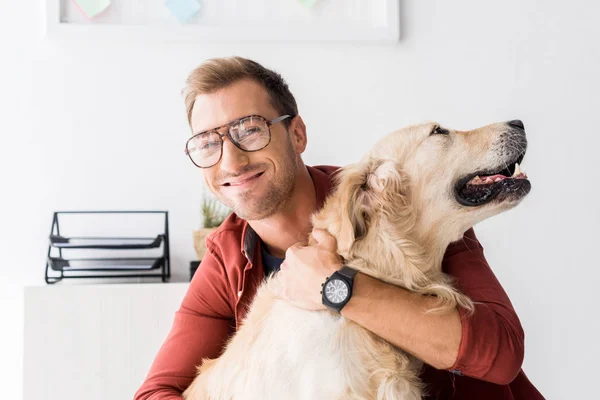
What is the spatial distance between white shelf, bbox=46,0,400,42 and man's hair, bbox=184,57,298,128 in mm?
793

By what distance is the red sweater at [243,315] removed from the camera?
1305 millimetres

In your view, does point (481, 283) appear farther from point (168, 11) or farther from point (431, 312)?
point (168, 11)

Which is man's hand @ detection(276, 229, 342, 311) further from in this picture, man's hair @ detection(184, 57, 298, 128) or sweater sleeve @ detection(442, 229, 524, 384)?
man's hair @ detection(184, 57, 298, 128)

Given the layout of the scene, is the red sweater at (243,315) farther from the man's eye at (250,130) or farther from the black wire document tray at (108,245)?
the black wire document tray at (108,245)

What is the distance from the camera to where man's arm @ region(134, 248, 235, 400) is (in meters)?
1.61

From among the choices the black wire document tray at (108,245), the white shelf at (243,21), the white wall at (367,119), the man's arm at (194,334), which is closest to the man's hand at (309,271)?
the man's arm at (194,334)

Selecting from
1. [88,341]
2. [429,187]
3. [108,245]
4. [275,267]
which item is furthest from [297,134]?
[88,341]

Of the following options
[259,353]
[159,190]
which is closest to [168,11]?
[159,190]

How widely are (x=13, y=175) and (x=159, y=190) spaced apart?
1.84ft

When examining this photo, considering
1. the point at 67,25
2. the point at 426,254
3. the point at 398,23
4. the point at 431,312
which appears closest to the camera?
the point at 431,312

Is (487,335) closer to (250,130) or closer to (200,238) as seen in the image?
(250,130)

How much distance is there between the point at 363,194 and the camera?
1.39m

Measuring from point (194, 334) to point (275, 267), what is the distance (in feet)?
0.91

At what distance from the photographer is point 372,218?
4.52 ft
